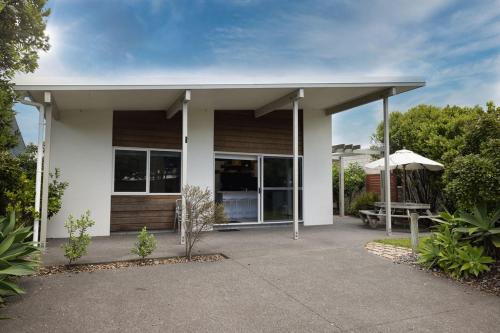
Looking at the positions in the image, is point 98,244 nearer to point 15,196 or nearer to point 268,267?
point 15,196

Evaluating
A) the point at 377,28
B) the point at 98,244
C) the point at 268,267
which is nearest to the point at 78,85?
the point at 98,244

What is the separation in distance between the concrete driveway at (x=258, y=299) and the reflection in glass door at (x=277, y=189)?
12.8 feet

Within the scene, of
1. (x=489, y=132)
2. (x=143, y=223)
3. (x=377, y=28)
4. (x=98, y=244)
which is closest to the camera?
(x=489, y=132)

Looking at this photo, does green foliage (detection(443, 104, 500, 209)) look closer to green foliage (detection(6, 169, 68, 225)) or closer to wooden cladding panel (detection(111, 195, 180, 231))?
wooden cladding panel (detection(111, 195, 180, 231))

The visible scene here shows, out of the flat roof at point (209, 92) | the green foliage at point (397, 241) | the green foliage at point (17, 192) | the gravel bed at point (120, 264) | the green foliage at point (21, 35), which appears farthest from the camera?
the green foliage at point (397, 241)

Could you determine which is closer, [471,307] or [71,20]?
[471,307]

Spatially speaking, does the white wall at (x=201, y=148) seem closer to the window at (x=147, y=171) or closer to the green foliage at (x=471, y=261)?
the window at (x=147, y=171)

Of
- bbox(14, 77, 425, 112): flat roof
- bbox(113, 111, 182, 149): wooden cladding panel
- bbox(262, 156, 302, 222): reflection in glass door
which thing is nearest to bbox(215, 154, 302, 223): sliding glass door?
bbox(262, 156, 302, 222): reflection in glass door

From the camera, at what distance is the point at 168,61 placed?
41.6 feet

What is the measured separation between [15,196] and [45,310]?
3241mm

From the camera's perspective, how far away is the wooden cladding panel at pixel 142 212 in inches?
342

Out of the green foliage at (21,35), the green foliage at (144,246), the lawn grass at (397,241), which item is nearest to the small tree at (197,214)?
the green foliage at (144,246)

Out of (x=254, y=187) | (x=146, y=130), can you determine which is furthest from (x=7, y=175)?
(x=254, y=187)

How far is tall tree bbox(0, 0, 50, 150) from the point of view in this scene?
3.57m
